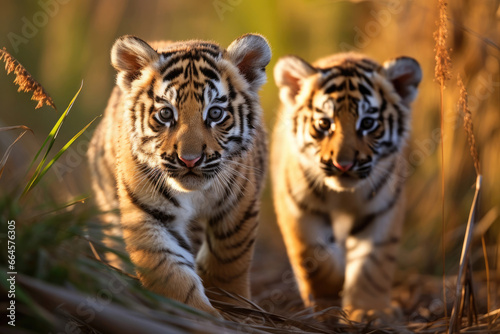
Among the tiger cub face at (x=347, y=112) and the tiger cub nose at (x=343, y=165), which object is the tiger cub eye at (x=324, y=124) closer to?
the tiger cub face at (x=347, y=112)

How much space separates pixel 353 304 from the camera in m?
4.58

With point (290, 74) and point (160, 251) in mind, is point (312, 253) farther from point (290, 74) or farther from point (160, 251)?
point (160, 251)

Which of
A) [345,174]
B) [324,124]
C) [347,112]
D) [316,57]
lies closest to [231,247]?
[345,174]

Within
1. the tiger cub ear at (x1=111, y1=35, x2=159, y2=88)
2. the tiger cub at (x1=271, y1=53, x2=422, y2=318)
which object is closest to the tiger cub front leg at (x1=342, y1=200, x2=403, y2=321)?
the tiger cub at (x1=271, y1=53, x2=422, y2=318)

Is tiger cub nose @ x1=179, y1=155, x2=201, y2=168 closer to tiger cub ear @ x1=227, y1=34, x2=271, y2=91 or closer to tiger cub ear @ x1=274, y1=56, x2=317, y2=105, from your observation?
tiger cub ear @ x1=227, y1=34, x2=271, y2=91

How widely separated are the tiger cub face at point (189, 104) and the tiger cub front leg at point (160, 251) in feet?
0.70

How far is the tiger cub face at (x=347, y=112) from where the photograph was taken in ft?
13.7

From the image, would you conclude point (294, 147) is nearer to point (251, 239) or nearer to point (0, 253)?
point (251, 239)

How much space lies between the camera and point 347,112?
13.9 ft

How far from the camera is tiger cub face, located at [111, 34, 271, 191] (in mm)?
3207

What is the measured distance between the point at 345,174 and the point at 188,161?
147 cm

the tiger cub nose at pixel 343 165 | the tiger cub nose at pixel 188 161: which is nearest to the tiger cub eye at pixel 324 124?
the tiger cub nose at pixel 343 165

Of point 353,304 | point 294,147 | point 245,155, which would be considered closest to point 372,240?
point 353,304

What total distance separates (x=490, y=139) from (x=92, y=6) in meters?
5.14
